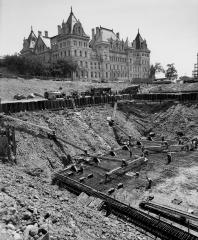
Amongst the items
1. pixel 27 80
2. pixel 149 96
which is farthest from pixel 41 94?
pixel 149 96

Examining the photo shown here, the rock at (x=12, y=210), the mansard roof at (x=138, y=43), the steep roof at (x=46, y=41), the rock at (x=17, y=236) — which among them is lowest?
the rock at (x=17, y=236)

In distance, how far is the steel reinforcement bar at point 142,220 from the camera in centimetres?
1455

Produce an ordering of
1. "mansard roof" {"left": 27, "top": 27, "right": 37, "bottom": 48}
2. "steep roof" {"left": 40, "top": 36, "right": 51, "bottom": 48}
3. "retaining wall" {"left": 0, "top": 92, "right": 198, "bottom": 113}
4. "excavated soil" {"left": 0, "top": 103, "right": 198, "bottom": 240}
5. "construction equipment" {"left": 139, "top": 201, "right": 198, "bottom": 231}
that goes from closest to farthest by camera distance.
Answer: "excavated soil" {"left": 0, "top": 103, "right": 198, "bottom": 240} → "construction equipment" {"left": 139, "top": 201, "right": 198, "bottom": 231} → "retaining wall" {"left": 0, "top": 92, "right": 198, "bottom": 113} → "steep roof" {"left": 40, "top": 36, "right": 51, "bottom": 48} → "mansard roof" {"left": 27, "top": 27, "right": 37, "bottom": 48}

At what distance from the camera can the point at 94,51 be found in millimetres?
84938

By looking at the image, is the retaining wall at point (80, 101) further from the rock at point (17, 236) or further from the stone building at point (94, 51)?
the stone building at point (94, 51)

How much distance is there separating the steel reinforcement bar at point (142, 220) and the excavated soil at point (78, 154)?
0.74 m

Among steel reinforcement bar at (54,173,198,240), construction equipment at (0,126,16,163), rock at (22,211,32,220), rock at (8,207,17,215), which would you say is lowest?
steel reinforcement bar at (54,173,198,240)

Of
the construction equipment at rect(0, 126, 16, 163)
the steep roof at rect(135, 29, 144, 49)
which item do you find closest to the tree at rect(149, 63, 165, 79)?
the steep roof at rect(135, 29, 144, 49)

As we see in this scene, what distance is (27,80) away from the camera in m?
51.7

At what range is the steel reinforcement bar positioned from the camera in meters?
14.6

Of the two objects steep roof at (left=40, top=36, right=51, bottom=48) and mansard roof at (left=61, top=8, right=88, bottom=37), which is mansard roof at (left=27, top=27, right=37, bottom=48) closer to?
steep roof at (left=40, top=36, right=51, bottom=48)

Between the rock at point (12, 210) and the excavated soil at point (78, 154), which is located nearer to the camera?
the rock at point (12, 210)

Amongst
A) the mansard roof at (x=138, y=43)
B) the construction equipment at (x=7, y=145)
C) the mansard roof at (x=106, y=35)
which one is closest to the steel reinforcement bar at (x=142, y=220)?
the construction equipment at (x=7, y=145)

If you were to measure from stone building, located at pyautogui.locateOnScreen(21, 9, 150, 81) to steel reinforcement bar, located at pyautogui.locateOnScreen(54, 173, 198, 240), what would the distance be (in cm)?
5382
